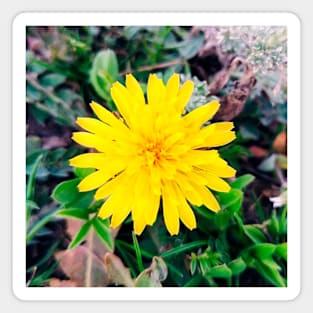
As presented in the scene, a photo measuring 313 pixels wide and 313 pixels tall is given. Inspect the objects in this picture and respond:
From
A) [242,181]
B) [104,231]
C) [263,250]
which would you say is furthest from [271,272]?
[104,231]

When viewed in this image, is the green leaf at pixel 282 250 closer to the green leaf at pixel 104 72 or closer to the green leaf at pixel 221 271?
the green leaf at pixel 221 271

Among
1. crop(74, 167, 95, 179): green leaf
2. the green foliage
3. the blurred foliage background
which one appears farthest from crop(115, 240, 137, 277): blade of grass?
the green foliage

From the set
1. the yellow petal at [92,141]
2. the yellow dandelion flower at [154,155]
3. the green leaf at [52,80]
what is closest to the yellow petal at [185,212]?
the yellow dandelion flower at [154,155]

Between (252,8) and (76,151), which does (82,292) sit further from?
(252,8)

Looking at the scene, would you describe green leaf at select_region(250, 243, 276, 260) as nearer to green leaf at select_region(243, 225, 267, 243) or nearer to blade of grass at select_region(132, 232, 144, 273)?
green leaf at select_region(243, 225, 267, 243)
